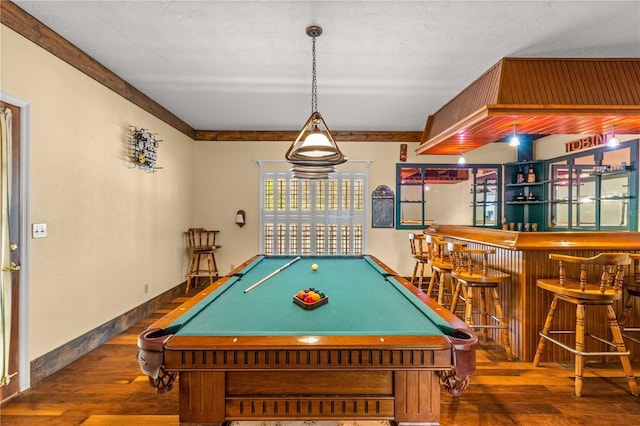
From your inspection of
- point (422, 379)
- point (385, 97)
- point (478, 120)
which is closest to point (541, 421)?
point (422, 379)

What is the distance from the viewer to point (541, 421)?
2029 mm

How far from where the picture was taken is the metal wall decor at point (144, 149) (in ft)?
12.4

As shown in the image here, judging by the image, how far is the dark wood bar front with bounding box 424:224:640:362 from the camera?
2738 millimetres

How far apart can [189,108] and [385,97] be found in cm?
273

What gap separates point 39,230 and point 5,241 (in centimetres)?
27

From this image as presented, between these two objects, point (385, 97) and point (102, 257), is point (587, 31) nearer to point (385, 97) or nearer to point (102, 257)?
point (385, 97)

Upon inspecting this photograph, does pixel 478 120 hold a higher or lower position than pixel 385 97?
lower

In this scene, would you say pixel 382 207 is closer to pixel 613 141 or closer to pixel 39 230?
pixel 613 141

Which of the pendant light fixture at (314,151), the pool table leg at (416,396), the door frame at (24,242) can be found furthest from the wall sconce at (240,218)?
the pool table leg at (416,396)

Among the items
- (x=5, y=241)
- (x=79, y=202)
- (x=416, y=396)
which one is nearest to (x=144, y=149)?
(x=79, y=202)

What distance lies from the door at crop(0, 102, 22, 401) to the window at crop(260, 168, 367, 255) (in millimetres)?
3687

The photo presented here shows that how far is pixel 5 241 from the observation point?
2.20 metres

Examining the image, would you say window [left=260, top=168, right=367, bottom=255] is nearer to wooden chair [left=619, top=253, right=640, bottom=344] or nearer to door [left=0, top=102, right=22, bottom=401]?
wooden chair [left=619, top=253, right=640, bottom=344]

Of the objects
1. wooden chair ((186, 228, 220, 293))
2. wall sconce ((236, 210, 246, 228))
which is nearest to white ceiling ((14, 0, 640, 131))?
wall sconce ((236, 210, 246, 228))
